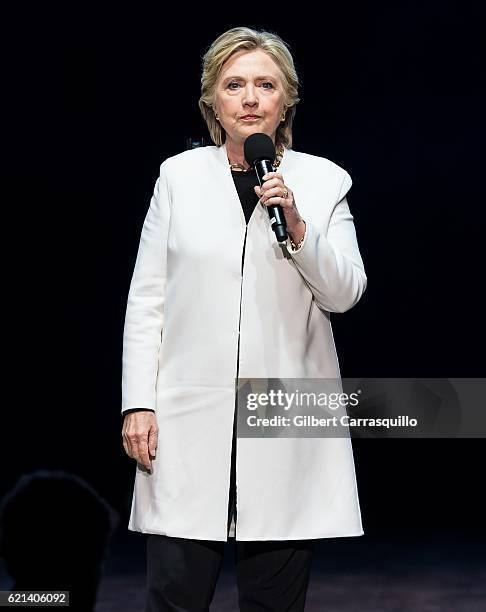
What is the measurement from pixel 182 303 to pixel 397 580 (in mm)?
1646

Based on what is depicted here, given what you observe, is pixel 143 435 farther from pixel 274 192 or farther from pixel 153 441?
pixel 274 192

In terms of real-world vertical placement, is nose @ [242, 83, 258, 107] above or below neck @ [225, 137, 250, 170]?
above

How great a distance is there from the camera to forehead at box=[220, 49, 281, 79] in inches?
76.3

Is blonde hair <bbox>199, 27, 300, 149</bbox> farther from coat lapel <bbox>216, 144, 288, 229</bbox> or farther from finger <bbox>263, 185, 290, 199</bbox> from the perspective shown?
finger <bbox>263, 185, 290, 199</bbox>

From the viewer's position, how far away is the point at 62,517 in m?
2.02

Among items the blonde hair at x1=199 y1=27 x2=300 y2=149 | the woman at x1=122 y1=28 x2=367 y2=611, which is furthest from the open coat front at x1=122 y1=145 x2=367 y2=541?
the blonde hair at x1=199 y1=27 x2=300 y2=149

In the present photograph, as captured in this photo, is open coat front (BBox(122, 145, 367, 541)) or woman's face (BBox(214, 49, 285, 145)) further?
woman's face (BBox(214, 49, 285, 145))

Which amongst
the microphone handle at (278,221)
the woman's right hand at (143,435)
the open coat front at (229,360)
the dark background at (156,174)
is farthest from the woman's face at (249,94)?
the dark background at (156,174)

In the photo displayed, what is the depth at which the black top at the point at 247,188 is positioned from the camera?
6.30 feet

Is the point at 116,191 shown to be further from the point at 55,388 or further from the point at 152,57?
the point at 55,388

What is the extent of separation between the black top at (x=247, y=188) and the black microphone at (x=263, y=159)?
105 mm

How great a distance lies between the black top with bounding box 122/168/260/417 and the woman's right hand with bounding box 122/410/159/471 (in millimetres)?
402

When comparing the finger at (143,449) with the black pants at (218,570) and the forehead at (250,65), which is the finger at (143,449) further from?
the forehead at (250,65)

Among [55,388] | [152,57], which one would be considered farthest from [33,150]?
[55,388]
